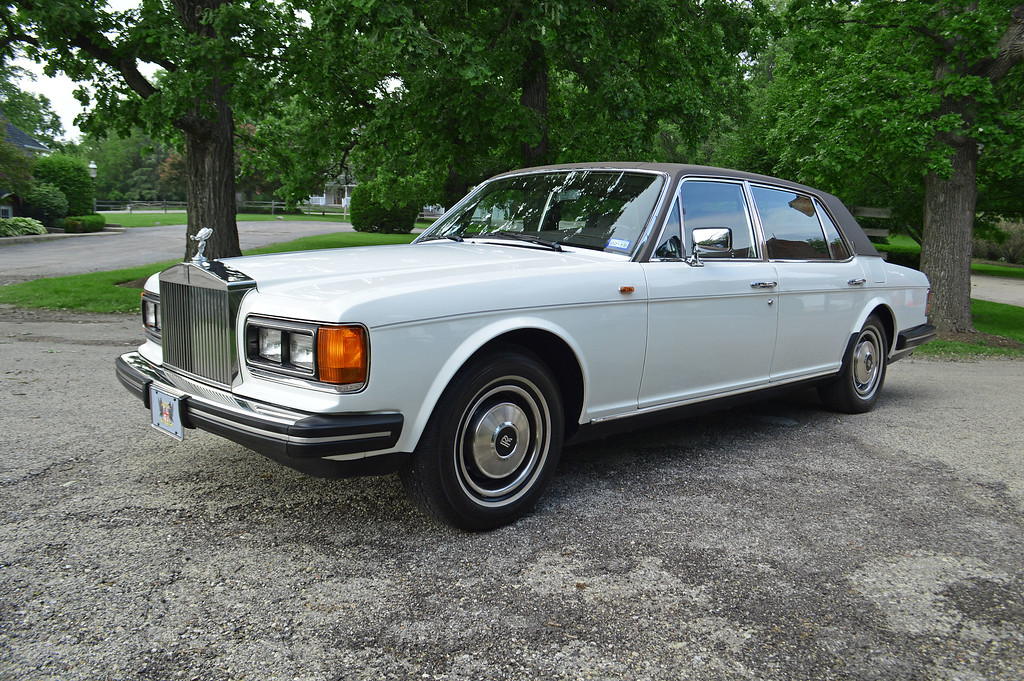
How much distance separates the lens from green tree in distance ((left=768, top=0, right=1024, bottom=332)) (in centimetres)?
1092

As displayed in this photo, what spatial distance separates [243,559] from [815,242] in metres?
4.38

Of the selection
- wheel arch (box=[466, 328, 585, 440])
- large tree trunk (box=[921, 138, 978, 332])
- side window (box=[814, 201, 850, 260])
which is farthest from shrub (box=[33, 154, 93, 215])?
wheel arch (box=[466, 328, 585, 440])

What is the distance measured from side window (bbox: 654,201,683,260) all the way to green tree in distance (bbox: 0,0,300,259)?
8192mm

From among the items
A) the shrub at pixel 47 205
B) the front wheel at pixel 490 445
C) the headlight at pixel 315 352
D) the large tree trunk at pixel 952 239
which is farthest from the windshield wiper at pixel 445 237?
the shrub at pixel 47 205

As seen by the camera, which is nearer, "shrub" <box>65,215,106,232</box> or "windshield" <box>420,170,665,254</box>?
"windshield" <box>420,170,665,254</box>

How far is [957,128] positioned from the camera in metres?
11.3

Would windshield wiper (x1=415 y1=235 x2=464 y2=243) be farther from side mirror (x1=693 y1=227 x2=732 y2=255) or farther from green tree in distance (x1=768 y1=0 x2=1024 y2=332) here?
green tree in distance (x1=768 y1=0 x2=1024 y2=332)

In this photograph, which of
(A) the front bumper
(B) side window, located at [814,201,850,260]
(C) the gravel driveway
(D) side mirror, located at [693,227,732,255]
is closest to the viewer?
(C) the gravel driveway

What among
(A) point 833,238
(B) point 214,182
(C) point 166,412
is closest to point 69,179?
(B) point 214,182

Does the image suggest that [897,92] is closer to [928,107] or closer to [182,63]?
[928,107]

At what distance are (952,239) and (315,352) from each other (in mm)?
12181

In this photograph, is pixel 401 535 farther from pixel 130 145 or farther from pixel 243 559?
pixel 130 145

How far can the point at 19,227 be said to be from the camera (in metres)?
27.6

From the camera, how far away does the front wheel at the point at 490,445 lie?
3240 millimetres
